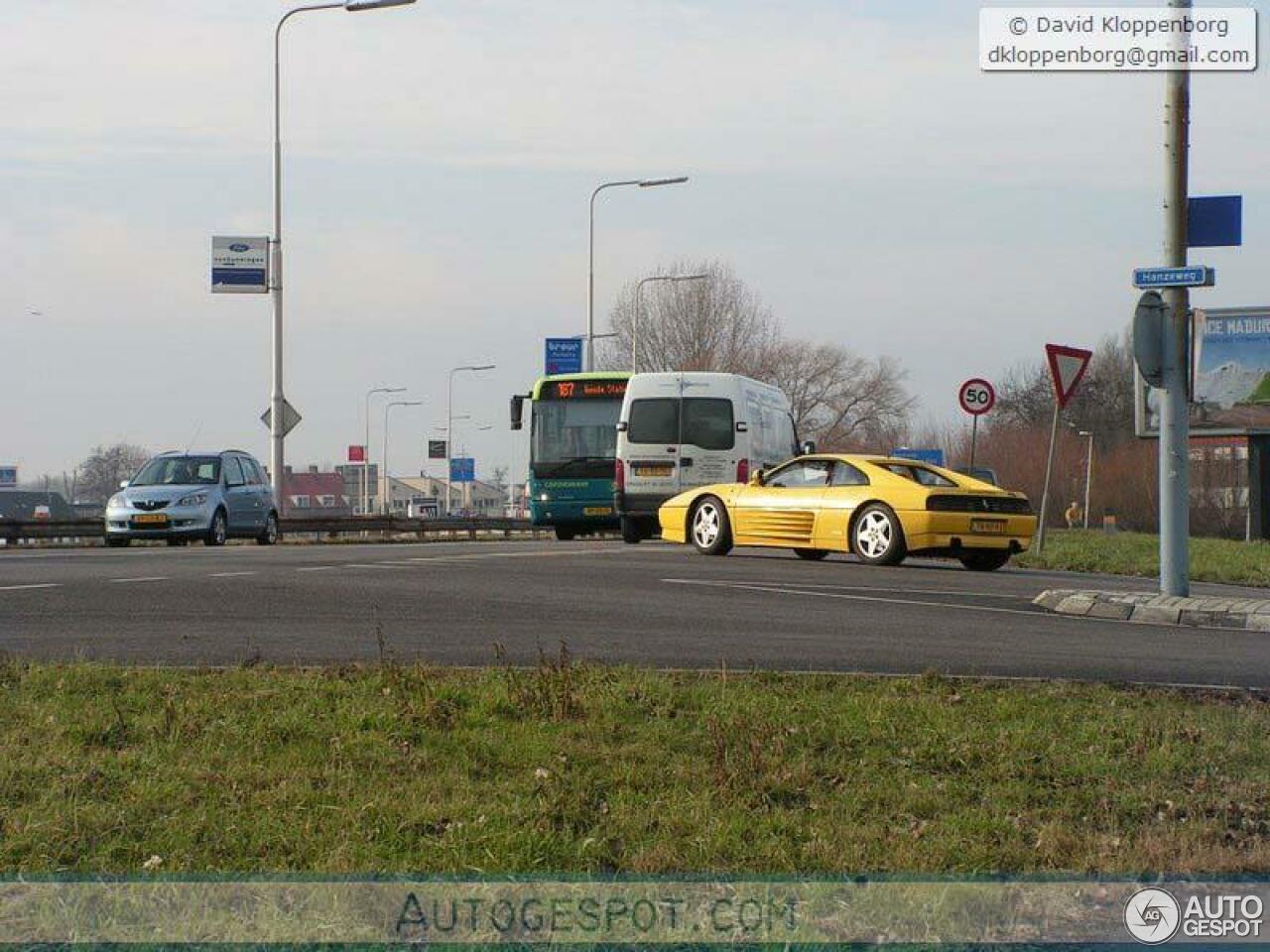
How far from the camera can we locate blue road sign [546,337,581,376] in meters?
62.3

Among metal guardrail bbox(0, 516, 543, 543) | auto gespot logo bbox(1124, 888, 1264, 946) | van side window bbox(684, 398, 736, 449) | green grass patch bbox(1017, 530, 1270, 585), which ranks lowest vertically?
metal guardrail bbox(0, 516, 543, 543)

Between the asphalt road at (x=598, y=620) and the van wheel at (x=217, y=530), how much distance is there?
36.4 ft

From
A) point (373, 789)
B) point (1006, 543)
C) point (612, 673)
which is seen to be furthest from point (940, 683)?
point (1006, 543)

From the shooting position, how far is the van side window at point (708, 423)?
28.3 metres

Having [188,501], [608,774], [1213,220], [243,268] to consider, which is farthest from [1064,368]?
[243,268]

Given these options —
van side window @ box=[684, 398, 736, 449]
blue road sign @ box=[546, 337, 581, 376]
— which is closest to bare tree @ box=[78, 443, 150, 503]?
blue road sign @ box=[546, 337, 581, 376]

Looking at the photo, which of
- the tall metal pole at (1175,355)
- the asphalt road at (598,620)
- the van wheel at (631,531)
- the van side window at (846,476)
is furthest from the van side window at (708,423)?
the tall metal pole at (1175,355)

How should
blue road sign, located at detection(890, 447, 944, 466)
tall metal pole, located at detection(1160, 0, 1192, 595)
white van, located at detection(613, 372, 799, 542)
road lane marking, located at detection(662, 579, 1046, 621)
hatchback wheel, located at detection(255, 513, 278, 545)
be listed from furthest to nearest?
blue road sign, located at detection(890, 447, 944, 466) → hatchback wheel, located at detection(255, 513, 278, 545) → white van, located at detection(613, 372, 799, 542) → tall metal pole, located at detection(1160, 0, 1192, 595) → road lane marking, located at detection(662, 579, 1046, 621)

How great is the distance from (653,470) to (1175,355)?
1334 centimetres

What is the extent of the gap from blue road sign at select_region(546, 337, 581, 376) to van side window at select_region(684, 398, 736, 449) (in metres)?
33.8

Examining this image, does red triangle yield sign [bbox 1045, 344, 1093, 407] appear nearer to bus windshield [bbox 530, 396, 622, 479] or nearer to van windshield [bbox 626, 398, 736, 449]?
van windshield [bbox 626, 398, 736, 449]

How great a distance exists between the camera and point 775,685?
948 cm

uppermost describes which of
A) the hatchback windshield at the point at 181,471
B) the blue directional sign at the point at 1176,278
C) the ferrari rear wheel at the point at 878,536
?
the blue directional sign at the point at 1176,278

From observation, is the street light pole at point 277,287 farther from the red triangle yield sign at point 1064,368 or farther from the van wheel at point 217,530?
the red triangle yield sign at point 1064,368
